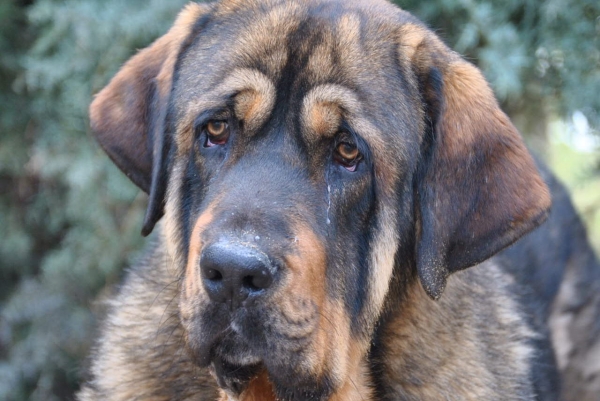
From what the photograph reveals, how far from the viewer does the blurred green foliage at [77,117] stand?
547cm

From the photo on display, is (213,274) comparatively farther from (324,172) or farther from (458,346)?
(458,346)

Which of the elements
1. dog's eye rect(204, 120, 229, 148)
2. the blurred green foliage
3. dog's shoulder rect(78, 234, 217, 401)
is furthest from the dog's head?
the blurred green foliage

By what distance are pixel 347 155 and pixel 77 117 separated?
3.06 metres

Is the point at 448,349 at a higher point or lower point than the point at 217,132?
lower

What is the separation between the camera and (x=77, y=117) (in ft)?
19.6

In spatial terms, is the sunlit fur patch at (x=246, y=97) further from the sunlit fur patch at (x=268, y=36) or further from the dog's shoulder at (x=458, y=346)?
the dog's shoulder at (x=458, y=346)

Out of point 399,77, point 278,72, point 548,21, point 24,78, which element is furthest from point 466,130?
point 24,78

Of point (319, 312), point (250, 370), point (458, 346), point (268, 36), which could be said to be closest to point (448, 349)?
point (458, 346)

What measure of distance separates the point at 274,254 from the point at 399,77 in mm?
1024

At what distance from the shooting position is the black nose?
2922mm

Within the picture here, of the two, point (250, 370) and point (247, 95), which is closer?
point (250, 370)

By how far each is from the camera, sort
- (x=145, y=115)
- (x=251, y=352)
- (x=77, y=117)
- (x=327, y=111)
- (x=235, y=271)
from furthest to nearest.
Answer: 1. (x=77, y=117)
2. (x=145, y=115)
3. (x=327, y=111)
4. (x=251, y=352)
5. (x=235, y=271)

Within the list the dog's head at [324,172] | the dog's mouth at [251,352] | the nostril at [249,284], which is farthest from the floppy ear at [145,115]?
the nostril at [249,284]

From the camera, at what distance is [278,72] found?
3533mm
